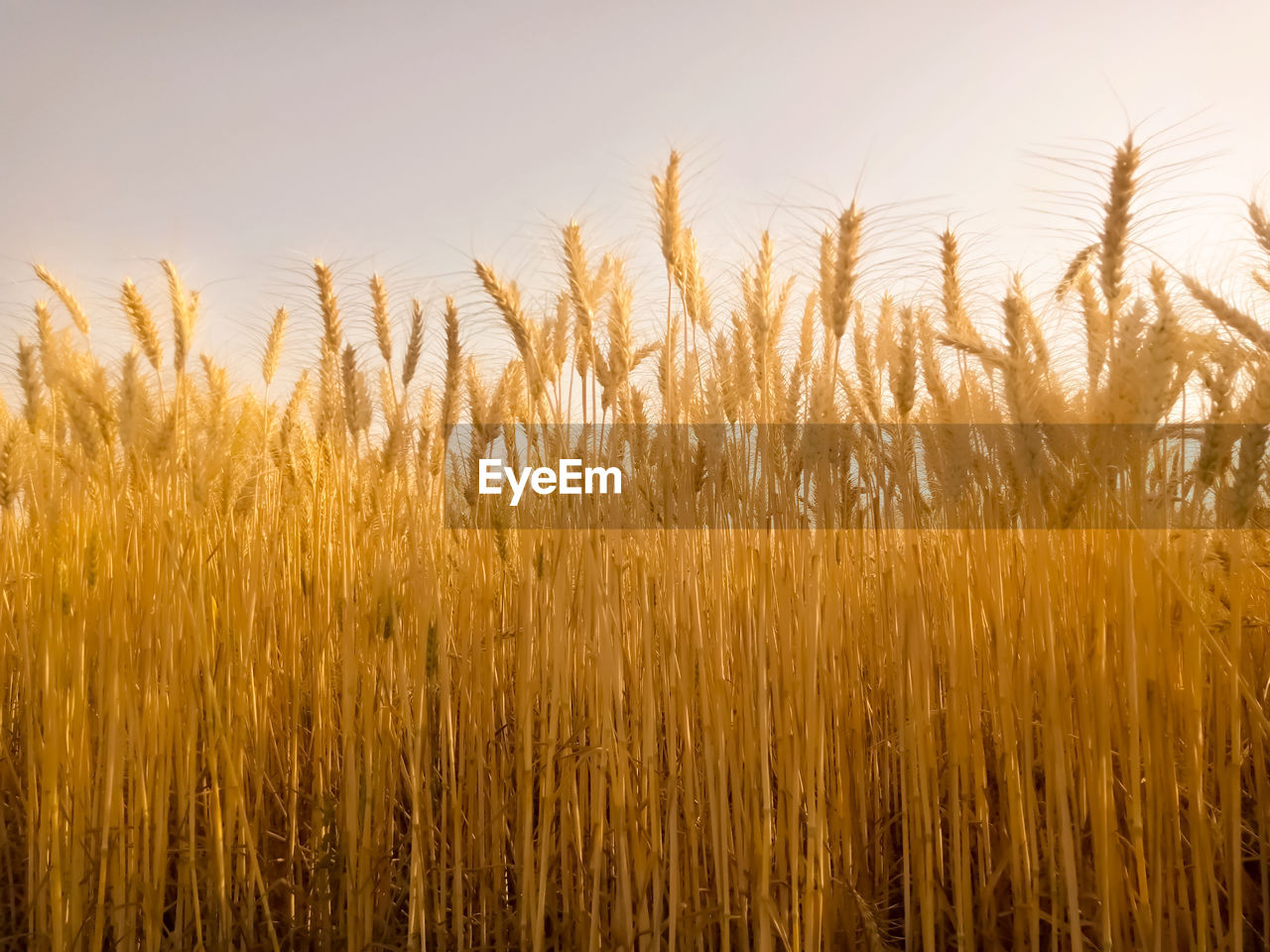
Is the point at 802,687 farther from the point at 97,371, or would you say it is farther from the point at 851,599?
the point at 97,371

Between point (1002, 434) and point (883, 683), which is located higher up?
point (1002, 434)

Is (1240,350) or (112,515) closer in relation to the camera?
(1240,350)

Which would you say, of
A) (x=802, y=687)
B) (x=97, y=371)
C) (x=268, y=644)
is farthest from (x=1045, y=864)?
(x=97, y=371)

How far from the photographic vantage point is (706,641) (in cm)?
136

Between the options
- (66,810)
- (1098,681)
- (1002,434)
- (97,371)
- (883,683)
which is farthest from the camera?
(883,683)

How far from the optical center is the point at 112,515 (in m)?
1.58

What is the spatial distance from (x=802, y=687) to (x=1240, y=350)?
88 cm

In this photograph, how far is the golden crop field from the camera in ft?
3.68

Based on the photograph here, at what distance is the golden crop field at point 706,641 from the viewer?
1.12 meters

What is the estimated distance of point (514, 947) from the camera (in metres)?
1.40

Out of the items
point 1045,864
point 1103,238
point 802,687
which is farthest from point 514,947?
point 1103,238

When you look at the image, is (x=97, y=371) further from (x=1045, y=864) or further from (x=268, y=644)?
(x=1045, y=864)

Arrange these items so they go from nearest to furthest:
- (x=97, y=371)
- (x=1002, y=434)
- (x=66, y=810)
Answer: (x=1002, y=434) < (x=66, y=810) < (x=97, y=371)

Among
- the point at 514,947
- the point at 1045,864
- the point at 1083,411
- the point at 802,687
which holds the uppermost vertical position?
the point at 1083,411
